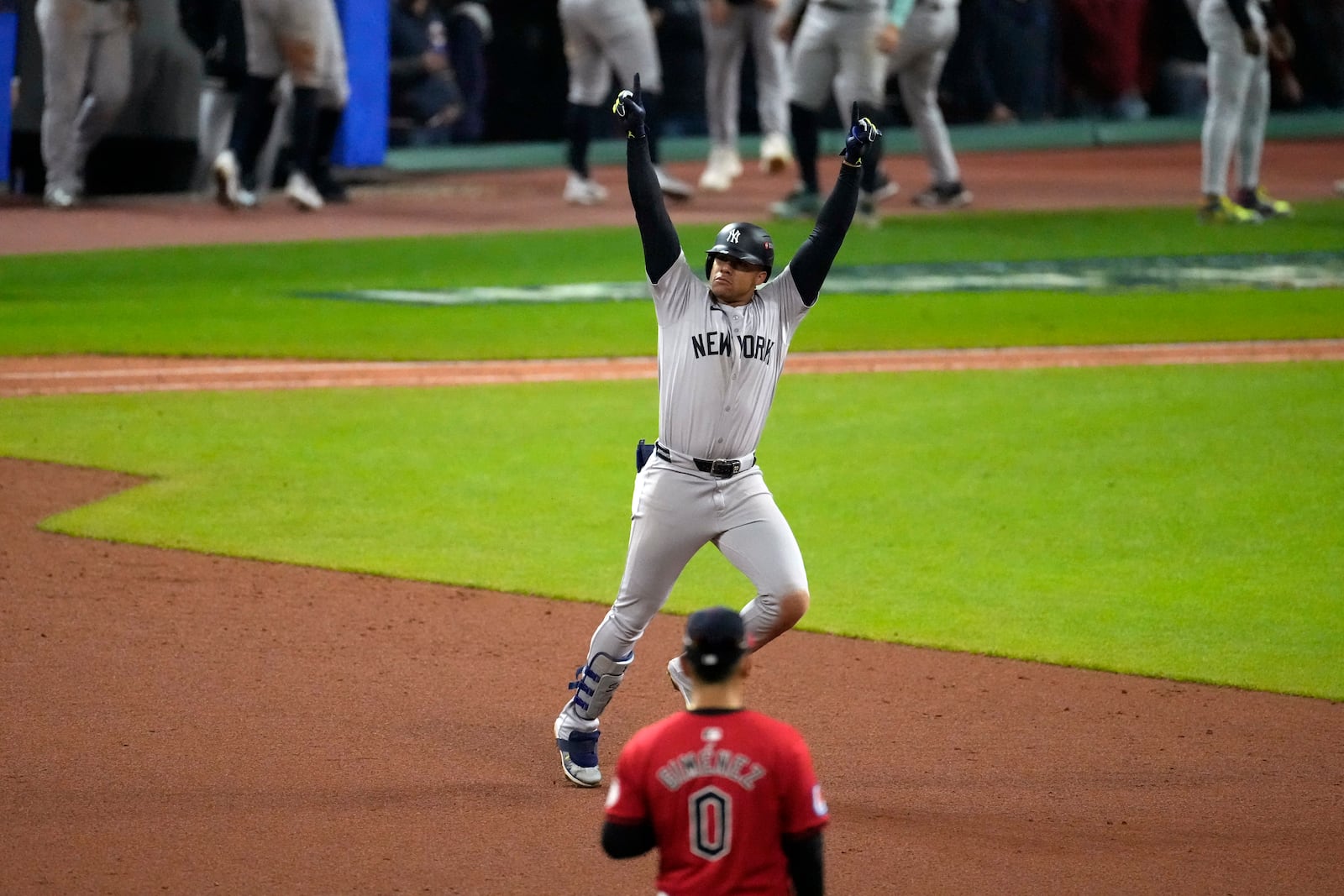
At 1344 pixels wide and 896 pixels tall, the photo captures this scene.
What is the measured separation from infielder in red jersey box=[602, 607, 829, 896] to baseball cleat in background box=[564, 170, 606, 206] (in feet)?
47.9

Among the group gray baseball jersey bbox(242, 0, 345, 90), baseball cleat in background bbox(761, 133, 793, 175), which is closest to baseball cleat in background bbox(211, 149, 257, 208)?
gray baseball jersey bbox(242, 0, 345, 90)

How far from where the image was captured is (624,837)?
3369mm

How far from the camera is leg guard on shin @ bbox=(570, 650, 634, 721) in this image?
17.7 feet

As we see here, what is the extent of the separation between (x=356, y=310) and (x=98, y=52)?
4.88 metres

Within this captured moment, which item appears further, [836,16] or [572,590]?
[836,16]

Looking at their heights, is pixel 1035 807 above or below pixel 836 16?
below

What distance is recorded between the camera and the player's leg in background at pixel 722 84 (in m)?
16.9

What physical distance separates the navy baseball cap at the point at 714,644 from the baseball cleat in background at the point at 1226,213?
538 inches

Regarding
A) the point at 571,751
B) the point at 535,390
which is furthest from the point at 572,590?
the point at 535,390

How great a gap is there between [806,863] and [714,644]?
1.36 ft

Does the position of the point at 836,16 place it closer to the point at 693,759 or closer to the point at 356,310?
the point at 356,310

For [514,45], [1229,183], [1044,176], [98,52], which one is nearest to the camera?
[98,52]

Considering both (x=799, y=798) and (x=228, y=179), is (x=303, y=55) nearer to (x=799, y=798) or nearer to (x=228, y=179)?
(x=228, y=179)

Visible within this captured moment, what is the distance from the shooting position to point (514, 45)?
22125 mm
